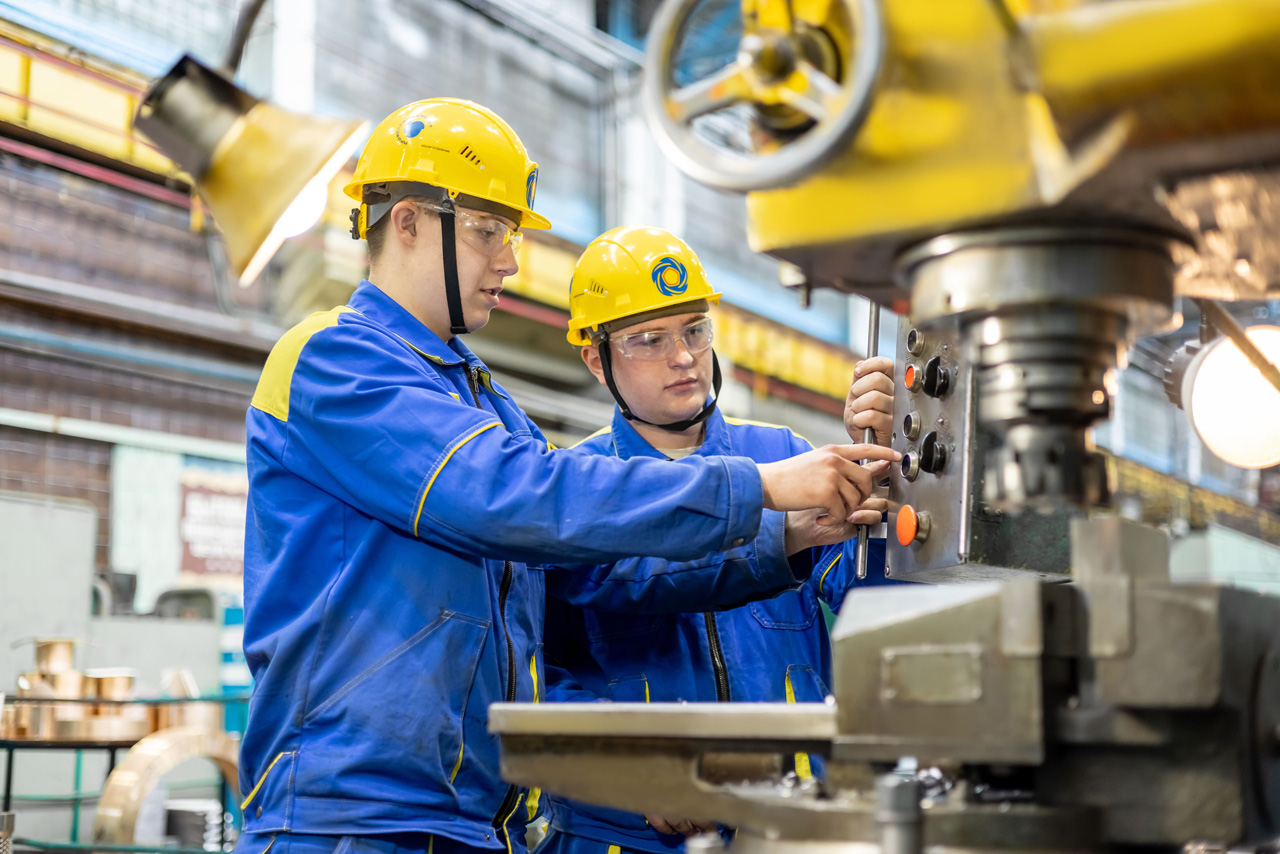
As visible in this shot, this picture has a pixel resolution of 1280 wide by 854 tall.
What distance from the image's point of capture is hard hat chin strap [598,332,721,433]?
2.21 metres

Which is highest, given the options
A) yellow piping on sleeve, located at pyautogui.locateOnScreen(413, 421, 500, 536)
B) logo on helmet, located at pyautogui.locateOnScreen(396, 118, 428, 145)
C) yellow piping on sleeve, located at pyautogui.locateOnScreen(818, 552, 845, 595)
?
logo on helmet, located at pyautogui.locateOnScreen(396, 118, 428, 145)

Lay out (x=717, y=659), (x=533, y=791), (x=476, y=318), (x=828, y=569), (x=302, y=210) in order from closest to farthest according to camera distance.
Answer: (x=533, y=791), (x=476, y=318), (x=717, y=659), (x=828, y=569), (x=302, y=210)

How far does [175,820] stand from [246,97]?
205 cm

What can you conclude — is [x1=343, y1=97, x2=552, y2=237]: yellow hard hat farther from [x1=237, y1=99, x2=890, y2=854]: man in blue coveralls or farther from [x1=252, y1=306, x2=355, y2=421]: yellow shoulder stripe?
[x1=252, y1=306, x2=355, y2=421]: yellow shoulder stripe

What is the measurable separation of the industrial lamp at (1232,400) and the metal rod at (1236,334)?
0.37 m

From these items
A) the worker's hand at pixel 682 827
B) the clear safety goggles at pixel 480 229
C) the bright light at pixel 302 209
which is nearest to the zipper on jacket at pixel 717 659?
the worker's hand at pixel 682 827

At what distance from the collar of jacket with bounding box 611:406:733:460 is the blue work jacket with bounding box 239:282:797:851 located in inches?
23.7

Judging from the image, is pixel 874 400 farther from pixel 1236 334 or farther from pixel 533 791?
pixel 533 791

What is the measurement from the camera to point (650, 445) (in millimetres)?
2219

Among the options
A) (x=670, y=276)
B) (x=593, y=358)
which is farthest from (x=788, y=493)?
(x=593, y=358)

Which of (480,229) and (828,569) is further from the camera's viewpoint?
(828,569)

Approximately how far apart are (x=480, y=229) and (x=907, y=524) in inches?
27.5

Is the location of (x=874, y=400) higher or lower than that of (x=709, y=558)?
higher

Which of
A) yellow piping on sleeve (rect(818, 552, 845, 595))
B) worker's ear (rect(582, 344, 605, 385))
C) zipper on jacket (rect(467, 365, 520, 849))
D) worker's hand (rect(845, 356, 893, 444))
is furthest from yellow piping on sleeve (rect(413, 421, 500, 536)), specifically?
worker's ear (rect(582, 344, 605, 385))
